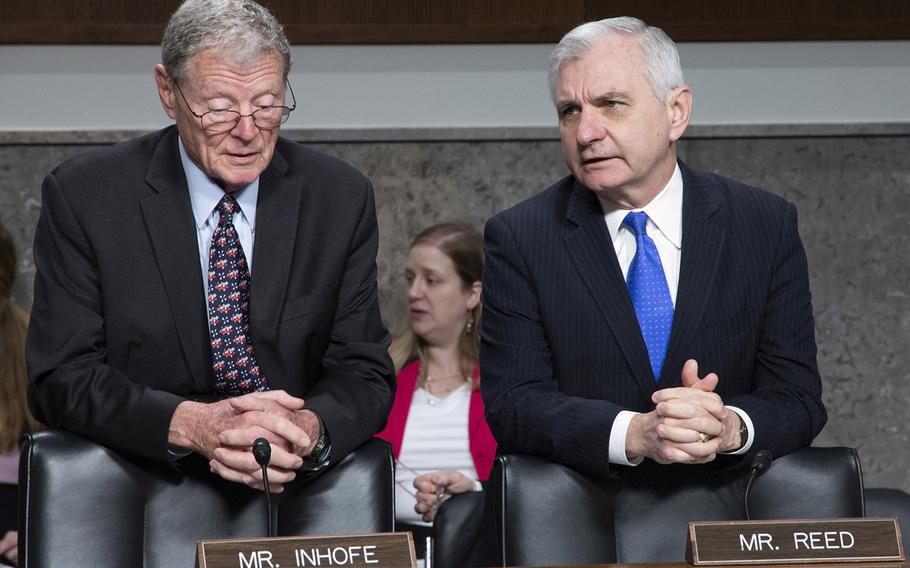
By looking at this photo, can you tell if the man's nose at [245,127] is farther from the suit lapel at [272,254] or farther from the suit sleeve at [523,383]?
the suit sleeve at [523,383]

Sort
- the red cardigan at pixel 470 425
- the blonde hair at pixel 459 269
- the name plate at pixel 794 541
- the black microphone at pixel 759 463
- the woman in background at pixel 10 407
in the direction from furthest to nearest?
1. the blonde hair at pixel 459 269
2. the red cardigan at pixel 470 425
3. the woman in background at pixel 10 407
4. the black microphone at pixel 759 463
5. the name plate at pixel 794 541

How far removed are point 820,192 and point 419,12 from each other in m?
1.16

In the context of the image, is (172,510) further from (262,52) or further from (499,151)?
(499,151)

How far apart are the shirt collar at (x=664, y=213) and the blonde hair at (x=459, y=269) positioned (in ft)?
3.56

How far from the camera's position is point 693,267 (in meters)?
2.12

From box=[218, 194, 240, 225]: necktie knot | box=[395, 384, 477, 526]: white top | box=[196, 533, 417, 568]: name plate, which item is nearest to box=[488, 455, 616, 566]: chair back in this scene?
box=[196, 533, 417, 568]: name plate

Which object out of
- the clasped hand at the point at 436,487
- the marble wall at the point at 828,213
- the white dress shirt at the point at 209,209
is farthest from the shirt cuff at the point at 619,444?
the marble wall at the point at 828,213

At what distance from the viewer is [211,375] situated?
2096 mm

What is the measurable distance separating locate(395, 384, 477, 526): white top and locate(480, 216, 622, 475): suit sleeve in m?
1.01

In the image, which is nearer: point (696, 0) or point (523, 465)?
point (523, 465)

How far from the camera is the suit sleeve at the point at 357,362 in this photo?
1991 mm

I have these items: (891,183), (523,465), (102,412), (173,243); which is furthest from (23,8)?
(891,183)

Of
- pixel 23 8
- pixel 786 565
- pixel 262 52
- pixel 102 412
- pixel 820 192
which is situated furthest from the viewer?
pixel 820 192

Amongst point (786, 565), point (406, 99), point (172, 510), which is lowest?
point (786, 565)
